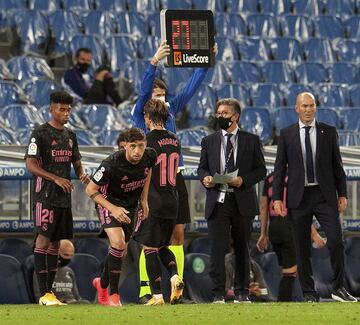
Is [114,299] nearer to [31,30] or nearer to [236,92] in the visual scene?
[236,92]

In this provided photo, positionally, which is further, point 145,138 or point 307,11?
point 307,11

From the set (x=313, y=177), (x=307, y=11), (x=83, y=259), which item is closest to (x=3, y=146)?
(x=83, y=259)

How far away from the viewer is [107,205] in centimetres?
1063

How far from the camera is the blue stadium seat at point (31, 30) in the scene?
19.2 metres

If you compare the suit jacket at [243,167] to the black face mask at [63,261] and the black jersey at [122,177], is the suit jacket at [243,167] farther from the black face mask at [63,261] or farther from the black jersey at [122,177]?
the black face mask at [63,261]

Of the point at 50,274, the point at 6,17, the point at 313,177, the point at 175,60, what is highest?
the point at 6,17

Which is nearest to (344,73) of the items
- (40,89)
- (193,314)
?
(40,89)

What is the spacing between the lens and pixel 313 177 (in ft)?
37.0

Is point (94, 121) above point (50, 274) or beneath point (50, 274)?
above

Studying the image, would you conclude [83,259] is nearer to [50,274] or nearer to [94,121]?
[50,274]

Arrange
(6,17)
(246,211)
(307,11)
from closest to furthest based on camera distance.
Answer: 1. (246,211)
2. (6,17)
3. (307,11)

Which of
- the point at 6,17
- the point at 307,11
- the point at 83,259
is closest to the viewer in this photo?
the point at 83,259

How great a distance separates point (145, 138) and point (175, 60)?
108cm

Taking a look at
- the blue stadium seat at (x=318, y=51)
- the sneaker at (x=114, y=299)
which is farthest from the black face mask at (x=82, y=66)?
the sneaker at (x=114, y=299)
